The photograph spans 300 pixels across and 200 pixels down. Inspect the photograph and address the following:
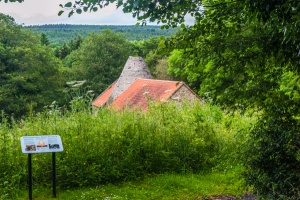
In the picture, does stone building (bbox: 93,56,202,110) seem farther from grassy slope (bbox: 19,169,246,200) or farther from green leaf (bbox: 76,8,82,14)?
green leaf (bbox: 76,8,82,14)

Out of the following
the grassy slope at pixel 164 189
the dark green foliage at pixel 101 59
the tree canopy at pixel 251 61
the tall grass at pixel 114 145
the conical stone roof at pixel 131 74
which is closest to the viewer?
the tree canopy at pixel 251 61

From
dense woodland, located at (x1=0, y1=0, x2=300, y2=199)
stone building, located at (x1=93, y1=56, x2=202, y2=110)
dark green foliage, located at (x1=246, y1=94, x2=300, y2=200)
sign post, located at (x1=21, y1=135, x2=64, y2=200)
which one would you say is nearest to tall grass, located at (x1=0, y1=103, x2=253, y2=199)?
dense woodland, located at (x1=0, y1=0, x2=300, y2=199)

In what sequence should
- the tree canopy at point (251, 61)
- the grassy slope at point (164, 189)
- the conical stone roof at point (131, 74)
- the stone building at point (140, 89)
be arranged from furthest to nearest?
the conical stone roof at point (131, 74), the stone building at point (140, 89), the grassy slope at point (164, 189), the tree canopy at point (251, 61)

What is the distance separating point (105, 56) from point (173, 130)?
39.9 meters

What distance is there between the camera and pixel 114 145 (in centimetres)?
673

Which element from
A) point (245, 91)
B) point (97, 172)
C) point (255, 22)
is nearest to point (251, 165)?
point (245, 91)

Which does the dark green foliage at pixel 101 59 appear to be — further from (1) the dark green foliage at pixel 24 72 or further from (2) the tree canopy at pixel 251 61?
(2) the tree canopy at pixel 251 61

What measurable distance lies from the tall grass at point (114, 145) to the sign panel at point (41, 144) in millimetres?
653

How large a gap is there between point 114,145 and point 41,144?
1405 millimetres

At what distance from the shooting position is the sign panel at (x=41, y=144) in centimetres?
554

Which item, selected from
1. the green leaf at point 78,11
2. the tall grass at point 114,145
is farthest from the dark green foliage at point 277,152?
the green leaf at point 78,11

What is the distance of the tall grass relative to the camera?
247 inches

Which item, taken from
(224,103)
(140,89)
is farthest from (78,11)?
(140,89)

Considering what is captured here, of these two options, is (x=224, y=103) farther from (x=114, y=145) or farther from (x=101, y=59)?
(x=101, y=59)
